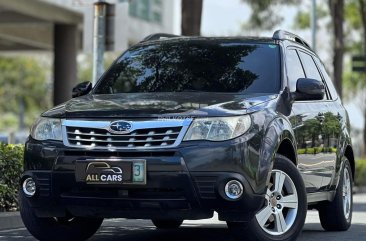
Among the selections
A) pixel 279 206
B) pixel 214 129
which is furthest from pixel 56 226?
pixel 279 206

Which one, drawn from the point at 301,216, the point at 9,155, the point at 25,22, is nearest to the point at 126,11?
the point at 9,155

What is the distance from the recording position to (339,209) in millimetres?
9234

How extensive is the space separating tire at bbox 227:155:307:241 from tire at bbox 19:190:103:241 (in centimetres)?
156

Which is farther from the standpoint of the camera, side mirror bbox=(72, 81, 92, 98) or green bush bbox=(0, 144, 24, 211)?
green bush bbox=(0, 144, 24, 211)

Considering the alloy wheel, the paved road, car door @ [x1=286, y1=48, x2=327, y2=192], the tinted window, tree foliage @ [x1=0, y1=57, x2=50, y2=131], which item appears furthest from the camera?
tree foliage @ [x1=0, y1=57, x2=50, y2=131]

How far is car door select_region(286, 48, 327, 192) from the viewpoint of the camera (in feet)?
25.8

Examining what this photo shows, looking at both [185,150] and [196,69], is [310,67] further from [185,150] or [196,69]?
[185,150]

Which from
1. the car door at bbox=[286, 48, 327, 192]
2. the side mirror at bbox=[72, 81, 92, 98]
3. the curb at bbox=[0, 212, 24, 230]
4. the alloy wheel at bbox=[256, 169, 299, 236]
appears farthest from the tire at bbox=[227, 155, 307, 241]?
the curb at bbox=[0, 212, 24, 230]

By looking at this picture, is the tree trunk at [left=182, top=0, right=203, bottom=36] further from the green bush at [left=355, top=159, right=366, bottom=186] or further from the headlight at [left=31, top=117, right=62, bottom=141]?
the green bush at [left=355, top=159, right=366, bottom=186]

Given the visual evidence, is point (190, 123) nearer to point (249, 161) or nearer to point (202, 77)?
point (249, 161)

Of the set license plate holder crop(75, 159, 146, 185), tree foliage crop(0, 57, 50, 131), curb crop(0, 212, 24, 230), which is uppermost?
license plate holder crop(75, 159, 146, 185)

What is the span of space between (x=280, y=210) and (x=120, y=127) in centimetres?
153

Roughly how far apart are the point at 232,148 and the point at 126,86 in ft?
6.24

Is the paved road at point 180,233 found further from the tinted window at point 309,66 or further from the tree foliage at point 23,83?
the tree foliage at point 23,83
